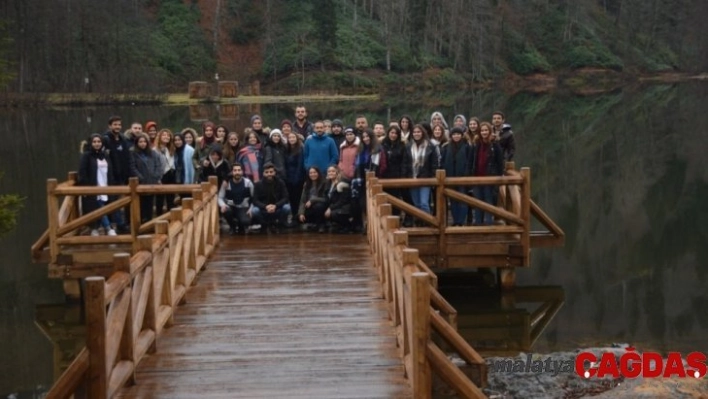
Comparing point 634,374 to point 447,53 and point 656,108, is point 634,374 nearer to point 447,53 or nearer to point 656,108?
point 656,108

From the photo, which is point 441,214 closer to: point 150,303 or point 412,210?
point 412,210

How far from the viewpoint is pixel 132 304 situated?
7.27 metres

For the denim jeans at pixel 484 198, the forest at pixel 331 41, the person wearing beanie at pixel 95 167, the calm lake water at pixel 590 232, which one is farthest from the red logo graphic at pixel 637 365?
the forest at pixel 331 41

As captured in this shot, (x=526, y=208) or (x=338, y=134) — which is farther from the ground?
(x=338, y=134)

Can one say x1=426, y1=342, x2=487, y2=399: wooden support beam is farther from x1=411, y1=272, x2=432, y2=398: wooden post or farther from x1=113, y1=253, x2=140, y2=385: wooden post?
x1=113, y1=253, x2=140, y2=385: wooden post

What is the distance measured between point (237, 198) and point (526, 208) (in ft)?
14.5

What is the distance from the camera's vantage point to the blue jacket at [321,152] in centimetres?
1516

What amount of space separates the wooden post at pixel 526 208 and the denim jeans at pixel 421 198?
1.54 m

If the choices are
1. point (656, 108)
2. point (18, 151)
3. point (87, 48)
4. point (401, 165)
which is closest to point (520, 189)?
point (401, 165)

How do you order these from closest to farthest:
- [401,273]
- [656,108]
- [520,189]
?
[401,273]
[520,189]
[656,108]

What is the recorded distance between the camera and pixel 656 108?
58.8 meters

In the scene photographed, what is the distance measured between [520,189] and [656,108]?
47.8 meters

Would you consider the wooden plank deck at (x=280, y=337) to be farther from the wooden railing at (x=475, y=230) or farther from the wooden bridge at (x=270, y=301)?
the wooden railing at (x=475, y=230)

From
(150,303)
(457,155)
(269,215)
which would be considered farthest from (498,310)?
(150,303)
